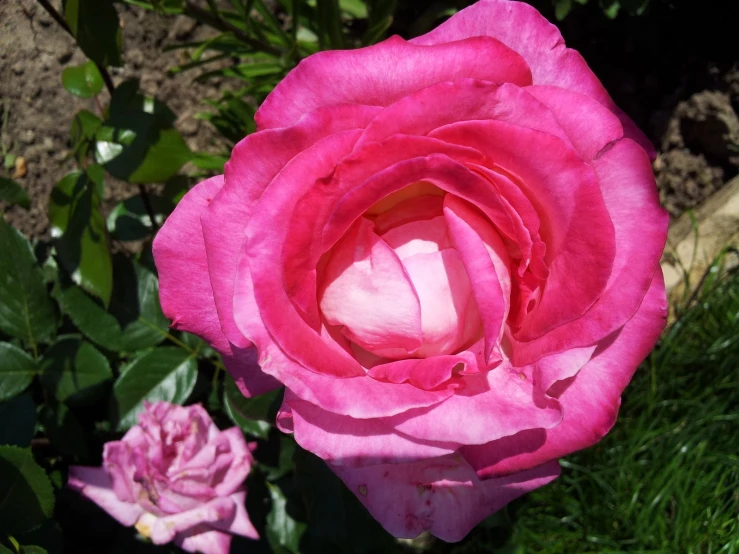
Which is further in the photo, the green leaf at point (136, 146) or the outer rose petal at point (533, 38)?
the green leaf at point (136, 146)

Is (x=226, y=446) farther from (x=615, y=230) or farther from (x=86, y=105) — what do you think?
(x=86, y=105)

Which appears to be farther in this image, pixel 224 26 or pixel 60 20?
pixel 224 26

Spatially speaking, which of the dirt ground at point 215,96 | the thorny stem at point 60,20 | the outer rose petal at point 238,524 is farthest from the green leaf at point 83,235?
the dirt ground at point 215,96

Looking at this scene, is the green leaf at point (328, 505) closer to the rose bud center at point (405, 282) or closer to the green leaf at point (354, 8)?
the rose bud center at point (405, 282)

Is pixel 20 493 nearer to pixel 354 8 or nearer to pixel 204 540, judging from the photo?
pixel 204 540

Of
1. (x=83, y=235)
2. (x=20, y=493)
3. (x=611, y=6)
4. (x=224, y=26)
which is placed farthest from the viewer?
(x=611, y=6)

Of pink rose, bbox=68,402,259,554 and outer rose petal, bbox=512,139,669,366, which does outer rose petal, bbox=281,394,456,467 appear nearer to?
outer rose petal, bbox=512,139,669,366

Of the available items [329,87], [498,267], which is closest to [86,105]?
[329,87]

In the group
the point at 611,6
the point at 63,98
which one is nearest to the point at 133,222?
the point at 63,98
